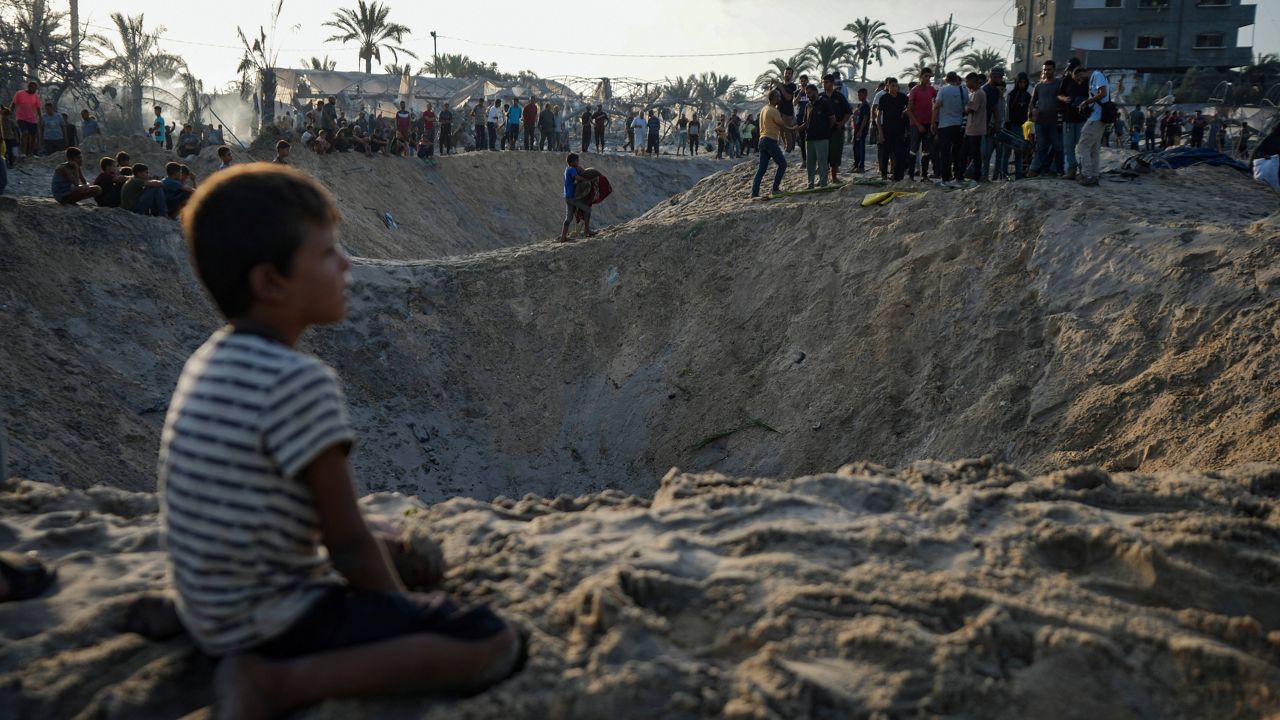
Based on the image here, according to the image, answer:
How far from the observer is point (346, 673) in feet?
6.88

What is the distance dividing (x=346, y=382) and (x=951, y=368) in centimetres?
655

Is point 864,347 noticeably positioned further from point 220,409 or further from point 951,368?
point 220,409

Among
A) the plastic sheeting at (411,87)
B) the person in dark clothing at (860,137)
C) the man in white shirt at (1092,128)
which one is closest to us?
the man in white shirt at (1092,128)

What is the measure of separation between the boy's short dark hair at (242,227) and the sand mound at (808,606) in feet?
3.32

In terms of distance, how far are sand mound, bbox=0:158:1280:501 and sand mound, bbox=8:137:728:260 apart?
6.01 m

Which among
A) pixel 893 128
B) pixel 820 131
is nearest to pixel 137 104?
pixel 820 131

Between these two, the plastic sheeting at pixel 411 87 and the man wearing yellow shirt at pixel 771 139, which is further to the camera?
the plastic sheeting at pixel 411 87

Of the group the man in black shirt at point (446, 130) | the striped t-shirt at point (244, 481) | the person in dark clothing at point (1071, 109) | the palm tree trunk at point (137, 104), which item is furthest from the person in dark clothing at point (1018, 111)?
the palm tree trunk at point (137, 104)

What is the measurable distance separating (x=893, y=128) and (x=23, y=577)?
12138 millimetres

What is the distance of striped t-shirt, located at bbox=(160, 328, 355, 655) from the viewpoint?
2.02m

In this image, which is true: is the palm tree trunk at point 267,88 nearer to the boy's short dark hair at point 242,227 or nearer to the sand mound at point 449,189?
the sand mound at point 449,189

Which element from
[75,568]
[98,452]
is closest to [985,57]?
[98,452]

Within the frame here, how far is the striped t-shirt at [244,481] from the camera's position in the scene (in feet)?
6.62

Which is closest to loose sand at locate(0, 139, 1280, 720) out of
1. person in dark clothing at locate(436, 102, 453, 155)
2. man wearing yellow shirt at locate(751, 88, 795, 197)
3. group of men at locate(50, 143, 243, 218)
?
group of men at locate(50, 143, 243, 218)
